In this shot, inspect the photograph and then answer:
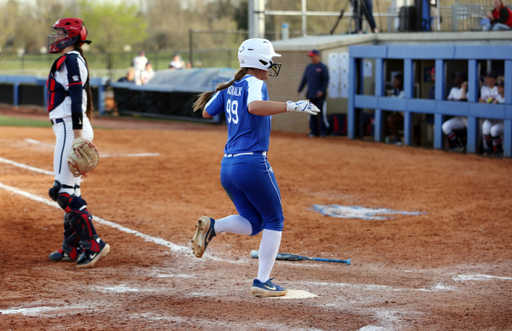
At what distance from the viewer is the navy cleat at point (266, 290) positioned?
4625mm

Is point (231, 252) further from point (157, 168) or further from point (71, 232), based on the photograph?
point (157, 168)

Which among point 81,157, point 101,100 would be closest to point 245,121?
point 81,157

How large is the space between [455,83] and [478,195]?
558 cm

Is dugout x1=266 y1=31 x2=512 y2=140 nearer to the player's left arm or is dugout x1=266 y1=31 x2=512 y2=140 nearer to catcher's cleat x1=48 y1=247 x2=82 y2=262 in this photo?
the player's left arm

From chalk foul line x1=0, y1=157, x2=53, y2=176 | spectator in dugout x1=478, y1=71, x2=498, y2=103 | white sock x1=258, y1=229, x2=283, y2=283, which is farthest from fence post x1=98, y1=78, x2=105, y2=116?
white sock x1=258, y1=229, x2=283, y2=283

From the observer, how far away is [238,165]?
457cm

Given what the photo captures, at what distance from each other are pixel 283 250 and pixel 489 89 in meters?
8.61

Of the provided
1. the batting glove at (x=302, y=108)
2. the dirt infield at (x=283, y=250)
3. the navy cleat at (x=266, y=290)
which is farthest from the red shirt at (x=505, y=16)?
the navy cleat at (x=266, y=290)

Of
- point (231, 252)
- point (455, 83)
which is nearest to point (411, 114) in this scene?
point (455, 83)

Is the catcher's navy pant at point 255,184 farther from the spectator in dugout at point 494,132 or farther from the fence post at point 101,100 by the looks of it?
the fence post at point 101,100

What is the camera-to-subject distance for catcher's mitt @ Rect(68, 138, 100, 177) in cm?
541

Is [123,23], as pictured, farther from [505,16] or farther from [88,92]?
[88,92]

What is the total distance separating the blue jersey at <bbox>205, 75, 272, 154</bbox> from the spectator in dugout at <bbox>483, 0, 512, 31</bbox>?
1102 cm

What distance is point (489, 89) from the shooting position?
13.2 metres
